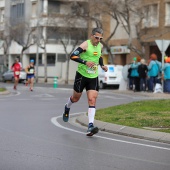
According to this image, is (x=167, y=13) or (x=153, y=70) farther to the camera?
(x=167, y=13)

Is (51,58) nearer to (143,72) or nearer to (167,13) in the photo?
(167,13)

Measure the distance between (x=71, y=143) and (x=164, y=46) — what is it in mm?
18356

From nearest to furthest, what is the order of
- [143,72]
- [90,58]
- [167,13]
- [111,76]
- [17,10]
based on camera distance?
[90,58], [143,72], [111,76], [167,13], [17,10]

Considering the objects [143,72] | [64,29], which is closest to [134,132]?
[143,72]

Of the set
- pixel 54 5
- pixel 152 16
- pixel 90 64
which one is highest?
pixel 54 5

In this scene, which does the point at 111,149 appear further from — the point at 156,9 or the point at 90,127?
the point at 156,9

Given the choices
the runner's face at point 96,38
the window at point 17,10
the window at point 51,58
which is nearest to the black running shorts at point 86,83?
the runner's face at point 96,38

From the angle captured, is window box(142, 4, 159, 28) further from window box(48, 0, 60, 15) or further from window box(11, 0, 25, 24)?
window box(11, 0, 25, 24)

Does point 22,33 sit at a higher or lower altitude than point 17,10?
lower

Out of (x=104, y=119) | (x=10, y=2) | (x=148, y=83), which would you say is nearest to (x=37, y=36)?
(x=10, y=2)

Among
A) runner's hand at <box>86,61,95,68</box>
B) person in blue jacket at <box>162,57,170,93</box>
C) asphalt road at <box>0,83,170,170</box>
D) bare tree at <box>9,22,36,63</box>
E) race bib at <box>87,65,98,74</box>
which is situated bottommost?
asphalt road at <box>0,83,170,170</box>

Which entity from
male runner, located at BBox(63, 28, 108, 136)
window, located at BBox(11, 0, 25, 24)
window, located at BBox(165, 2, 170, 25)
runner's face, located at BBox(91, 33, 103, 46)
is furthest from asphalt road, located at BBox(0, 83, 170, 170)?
window, located at BBox(11, 0, 25, 24)

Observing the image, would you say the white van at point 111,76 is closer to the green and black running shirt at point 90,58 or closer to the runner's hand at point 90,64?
the green and black running shirt at point 90,58

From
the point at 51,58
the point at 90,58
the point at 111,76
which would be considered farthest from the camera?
the point at 51,58
